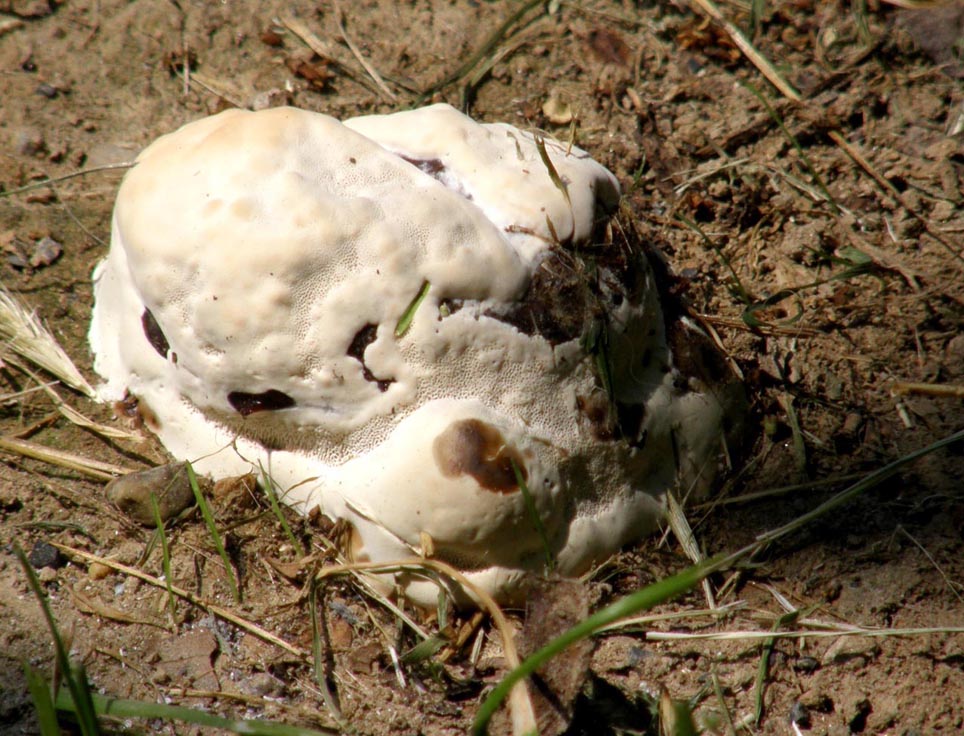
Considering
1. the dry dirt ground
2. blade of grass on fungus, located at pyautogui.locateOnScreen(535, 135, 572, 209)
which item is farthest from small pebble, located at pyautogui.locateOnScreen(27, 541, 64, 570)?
blade of grass on fungus, located at pyautogui.locateOnScreen(535, 135, 572, 209)

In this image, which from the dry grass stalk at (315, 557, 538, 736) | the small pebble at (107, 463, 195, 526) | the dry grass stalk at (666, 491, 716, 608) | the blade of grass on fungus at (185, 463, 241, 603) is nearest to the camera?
the dry grass stalk at (315, 557, 538, 736)

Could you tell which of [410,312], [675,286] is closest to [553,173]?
[410,312]

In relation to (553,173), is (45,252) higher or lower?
lower

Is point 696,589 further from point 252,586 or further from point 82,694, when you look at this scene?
point 82,694

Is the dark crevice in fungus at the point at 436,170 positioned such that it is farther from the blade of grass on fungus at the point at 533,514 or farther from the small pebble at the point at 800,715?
the small pebble at the point at 800,715

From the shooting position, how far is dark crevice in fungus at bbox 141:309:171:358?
1846 mm

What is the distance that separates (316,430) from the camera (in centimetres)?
178

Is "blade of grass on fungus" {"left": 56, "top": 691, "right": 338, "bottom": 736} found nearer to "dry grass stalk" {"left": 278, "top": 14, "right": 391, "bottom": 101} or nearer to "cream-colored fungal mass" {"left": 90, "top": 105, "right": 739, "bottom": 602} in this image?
"cream-colored fungal mass" {"left": 90, "top": 105, "right": 739, "bottom": 602}

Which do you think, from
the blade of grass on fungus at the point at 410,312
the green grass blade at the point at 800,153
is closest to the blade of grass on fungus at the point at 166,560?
the blade of grass on fungus at the point at 410,312

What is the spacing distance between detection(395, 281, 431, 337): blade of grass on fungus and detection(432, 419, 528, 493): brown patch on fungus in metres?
0.22

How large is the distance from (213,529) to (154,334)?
0.45m

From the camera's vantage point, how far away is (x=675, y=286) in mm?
2246

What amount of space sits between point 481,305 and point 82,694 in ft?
3.26

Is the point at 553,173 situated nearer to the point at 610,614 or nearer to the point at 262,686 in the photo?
the point at 610,614
